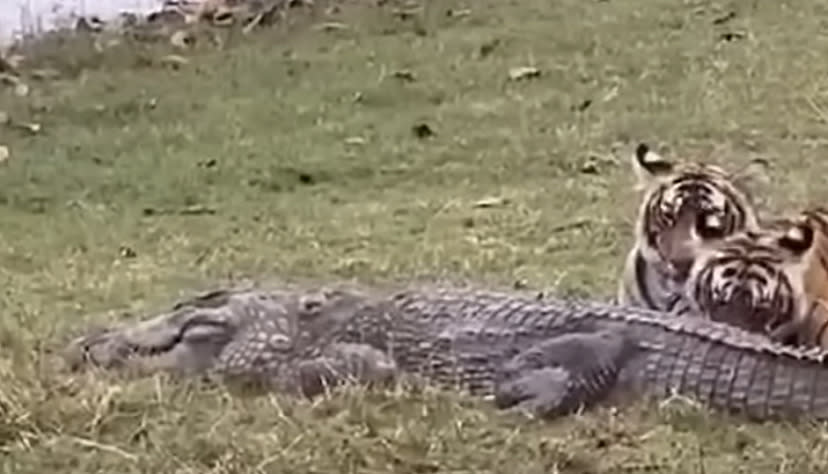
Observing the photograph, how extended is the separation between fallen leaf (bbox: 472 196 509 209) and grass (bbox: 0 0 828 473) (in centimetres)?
2

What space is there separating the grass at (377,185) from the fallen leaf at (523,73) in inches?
1.8

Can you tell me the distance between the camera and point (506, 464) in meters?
4.02

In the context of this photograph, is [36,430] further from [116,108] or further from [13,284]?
[116,108]

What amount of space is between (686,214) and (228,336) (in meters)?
1.17

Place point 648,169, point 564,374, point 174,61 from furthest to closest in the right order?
point 174,61, point 648,169, point 564,374

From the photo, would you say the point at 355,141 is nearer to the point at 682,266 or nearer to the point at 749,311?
the point at 682,266

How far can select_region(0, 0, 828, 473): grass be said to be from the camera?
4188 millimetres

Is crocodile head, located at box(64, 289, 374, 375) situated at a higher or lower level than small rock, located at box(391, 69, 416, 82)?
higher

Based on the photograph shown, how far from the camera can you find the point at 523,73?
32.2ft

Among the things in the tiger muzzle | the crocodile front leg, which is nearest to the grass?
the crocodile front leg

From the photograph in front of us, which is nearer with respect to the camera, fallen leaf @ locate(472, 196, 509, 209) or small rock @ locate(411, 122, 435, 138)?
fallen leaf @ locate(472, 196, 509, 209)

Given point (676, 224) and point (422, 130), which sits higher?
point (676, 224)

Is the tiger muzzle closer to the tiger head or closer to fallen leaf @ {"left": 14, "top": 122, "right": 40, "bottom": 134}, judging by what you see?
the tiger head

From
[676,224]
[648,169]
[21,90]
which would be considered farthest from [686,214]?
[21,90]
